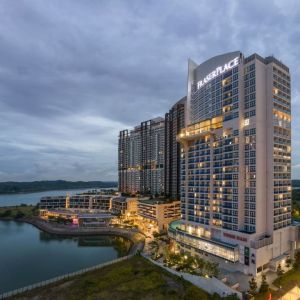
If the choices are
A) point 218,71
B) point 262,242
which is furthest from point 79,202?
point 262,242

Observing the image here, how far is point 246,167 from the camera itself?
4750 centimetres

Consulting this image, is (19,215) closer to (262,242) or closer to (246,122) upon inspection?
(262,242)

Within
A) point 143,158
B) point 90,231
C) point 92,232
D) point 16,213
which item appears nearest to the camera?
point 92,232

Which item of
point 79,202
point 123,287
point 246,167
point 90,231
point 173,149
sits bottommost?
point 90,231

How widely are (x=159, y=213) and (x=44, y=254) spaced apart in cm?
3428

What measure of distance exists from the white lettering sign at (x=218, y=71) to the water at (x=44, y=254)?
150 ft

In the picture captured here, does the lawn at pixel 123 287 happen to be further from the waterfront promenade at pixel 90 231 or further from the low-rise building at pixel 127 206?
the low-rise building at pixel 127 206

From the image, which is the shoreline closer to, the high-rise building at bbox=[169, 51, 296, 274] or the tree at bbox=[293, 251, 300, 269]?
the high-rise building at bbox=[169, 51, 296, 274]

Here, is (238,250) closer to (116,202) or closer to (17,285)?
(17,285)

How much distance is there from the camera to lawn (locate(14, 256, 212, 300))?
3419cm

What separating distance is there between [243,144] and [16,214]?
→ 335 feet

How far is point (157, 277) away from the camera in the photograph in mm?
39625

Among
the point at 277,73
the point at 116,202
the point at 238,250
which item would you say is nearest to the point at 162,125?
the point at 116,202

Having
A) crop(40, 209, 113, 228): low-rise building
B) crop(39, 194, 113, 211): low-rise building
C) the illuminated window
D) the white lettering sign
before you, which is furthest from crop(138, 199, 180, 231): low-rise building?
the illuminated window
